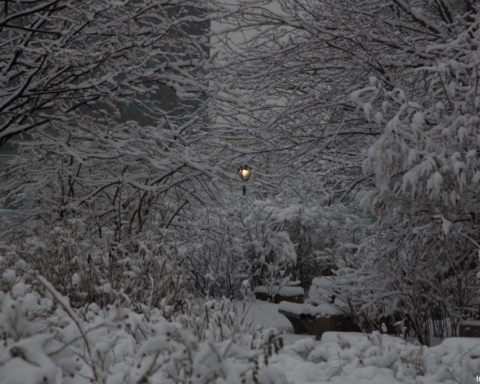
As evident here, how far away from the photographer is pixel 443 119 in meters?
3.95

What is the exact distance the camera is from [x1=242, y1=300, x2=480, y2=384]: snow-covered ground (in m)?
2.54

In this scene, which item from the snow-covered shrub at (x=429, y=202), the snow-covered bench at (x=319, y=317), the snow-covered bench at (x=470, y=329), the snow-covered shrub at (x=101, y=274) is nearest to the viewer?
the snow-covered shrub at (x=429, y=202)

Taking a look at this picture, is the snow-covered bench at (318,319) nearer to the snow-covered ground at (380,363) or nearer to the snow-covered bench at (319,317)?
the snow-covered bench at (319,317)

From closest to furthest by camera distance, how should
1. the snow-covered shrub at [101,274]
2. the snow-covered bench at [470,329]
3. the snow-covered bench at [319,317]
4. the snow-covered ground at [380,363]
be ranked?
the snow-covered ground at [380,363]
the snow-covered bench at [470,329]
the snow-covered shrub at [101,274]
the snow-covered bench at [319,317]

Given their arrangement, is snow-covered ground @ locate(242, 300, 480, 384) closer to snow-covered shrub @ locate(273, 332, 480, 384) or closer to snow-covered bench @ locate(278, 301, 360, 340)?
snow-covered shrub @ locate(273, 332, 480, 384)

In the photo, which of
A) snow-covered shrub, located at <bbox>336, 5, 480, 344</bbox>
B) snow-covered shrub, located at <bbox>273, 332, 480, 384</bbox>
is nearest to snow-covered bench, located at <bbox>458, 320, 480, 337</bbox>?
snow-covered shrub, located at <bbox>336, 5, 480, 344</bbox>

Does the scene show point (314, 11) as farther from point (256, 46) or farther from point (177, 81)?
point (177, 81)

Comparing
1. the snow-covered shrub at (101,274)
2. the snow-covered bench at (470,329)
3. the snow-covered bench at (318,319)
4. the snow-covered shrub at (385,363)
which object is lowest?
the snow-covered bench at (318,319)

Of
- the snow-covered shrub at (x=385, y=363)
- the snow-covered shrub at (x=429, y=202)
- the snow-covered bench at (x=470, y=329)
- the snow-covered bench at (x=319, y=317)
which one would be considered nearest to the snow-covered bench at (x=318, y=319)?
the snow-covered bench at (x=319, y=317)

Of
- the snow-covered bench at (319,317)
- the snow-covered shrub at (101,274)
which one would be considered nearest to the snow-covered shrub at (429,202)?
the snow-covered bench at (319,317)

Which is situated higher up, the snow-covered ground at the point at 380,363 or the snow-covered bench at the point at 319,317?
the snow-covered ground at the point at 380,363

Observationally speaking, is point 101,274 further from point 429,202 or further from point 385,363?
point 429,202

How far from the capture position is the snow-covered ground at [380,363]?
2.54 meters

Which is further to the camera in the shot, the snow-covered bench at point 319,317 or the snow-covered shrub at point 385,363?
the snow-covered bench at point 319,317
